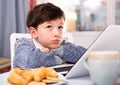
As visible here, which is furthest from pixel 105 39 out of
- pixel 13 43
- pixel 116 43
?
pixel 13 43

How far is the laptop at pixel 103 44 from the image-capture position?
2.29ft

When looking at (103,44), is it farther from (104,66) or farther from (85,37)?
(85,37)

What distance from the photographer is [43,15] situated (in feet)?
4.15

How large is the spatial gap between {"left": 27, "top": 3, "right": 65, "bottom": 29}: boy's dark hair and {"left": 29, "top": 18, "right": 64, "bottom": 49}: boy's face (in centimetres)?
2

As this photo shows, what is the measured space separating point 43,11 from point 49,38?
0.51ft

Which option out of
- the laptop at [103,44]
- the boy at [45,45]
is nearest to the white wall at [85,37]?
the boy at [45,45]

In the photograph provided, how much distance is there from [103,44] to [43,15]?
59cm

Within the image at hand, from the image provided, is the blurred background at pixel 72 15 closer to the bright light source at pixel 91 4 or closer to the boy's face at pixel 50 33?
the bright light source at pixel 91 4

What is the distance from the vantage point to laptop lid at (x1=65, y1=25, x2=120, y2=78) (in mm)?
700

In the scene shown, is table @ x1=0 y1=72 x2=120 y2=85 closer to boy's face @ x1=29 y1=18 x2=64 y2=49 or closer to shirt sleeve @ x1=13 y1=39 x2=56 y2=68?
shirt sleeve @ x1=13 y1=39 x2=56 y2=68

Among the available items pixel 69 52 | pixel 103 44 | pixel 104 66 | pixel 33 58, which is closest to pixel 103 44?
pixel 103 44

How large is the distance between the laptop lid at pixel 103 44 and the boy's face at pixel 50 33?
45 centimetres

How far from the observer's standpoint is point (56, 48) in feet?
4.13

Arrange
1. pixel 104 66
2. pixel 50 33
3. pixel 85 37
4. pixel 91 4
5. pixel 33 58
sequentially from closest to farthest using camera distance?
pixel 104 66 < pixel 33 58 < pixel 50 33 < pixel 85 37 < pixel 91 4
